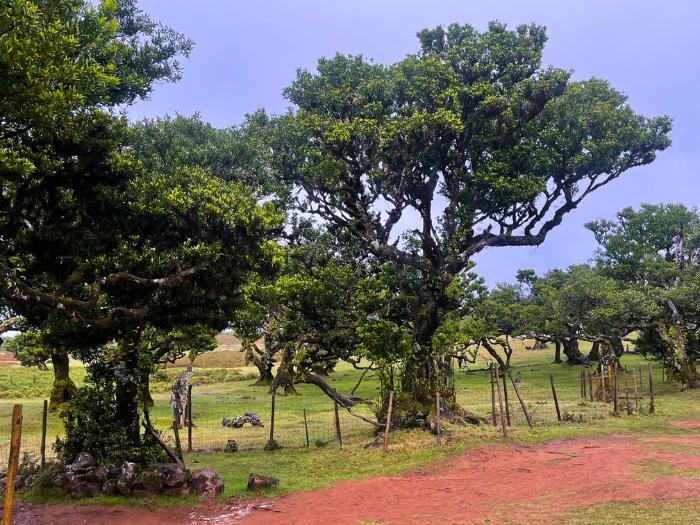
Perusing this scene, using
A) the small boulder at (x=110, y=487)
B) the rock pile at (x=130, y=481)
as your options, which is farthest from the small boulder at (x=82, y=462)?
the small boulder at (x=110, y=487)

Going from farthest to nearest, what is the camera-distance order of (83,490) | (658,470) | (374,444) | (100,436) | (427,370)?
(427,370)
(374,444)
(100,436)
(658,470)
(83,490)

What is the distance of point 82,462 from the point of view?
1452cm

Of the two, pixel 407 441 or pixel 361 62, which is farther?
pixel 361 62

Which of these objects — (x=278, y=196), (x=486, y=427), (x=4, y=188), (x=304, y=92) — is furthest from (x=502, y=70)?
(x=4, y=188)

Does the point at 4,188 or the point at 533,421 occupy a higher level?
the point at 4,188

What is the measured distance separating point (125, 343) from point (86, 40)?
8.21 metres

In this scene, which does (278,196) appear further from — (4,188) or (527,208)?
(4,188)

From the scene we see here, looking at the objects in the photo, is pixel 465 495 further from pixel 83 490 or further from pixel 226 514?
pixel 83 490

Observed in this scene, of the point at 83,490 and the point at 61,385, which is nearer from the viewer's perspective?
the point at 83,490

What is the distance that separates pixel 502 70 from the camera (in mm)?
23234

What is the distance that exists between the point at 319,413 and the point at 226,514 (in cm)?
2052

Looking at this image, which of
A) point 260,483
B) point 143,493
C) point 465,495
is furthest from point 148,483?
point 465,495

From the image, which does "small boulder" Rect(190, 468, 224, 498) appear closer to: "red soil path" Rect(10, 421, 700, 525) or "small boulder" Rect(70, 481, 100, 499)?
"red soil path" Rect(10, 421, 700, 525)

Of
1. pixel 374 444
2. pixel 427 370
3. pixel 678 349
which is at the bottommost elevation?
pixel 374 444
